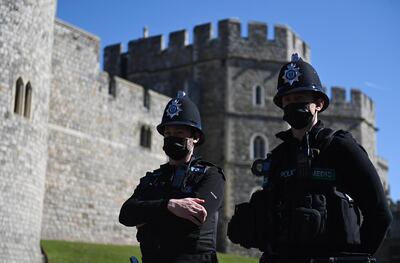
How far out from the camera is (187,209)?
179 inches

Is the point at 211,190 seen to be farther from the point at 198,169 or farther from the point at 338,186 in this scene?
the point at 338,186

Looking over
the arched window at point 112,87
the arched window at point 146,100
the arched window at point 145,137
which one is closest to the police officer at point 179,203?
the arched window at point 112,87

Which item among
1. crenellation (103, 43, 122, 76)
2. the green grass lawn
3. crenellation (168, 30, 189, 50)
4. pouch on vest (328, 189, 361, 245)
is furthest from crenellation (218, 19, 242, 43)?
pouch on vest (328, 189, 361, 245)

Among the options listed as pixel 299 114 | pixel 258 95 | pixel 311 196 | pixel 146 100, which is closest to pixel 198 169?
pixel 299 114

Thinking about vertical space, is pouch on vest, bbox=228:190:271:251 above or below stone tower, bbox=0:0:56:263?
below

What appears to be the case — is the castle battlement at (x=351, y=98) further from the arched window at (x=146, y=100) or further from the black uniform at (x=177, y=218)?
the black uniform at (x=177, y=218)

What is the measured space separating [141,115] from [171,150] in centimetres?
2135

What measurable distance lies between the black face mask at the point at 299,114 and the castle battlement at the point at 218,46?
25.1m

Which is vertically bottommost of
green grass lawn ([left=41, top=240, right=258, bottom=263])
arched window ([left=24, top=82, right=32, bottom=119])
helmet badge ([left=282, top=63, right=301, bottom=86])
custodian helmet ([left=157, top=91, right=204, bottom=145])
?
green grass lawn ([left=41, top=240, right=258, bottom=263])

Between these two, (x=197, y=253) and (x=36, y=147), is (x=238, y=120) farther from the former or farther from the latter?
(x=197, y=253)

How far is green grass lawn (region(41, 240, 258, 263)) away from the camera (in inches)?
706

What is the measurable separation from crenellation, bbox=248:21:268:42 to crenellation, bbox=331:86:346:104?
14.9 feet

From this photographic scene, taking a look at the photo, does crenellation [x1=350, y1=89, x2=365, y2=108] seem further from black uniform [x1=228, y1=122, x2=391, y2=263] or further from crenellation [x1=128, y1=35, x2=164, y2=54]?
black uniform [x1=228, y1=122, x2=391, y2=263]

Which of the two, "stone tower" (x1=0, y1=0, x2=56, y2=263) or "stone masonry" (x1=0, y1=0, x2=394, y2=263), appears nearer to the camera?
"stone tower" (x1=0, y1=0, x2=56, y2=263)
